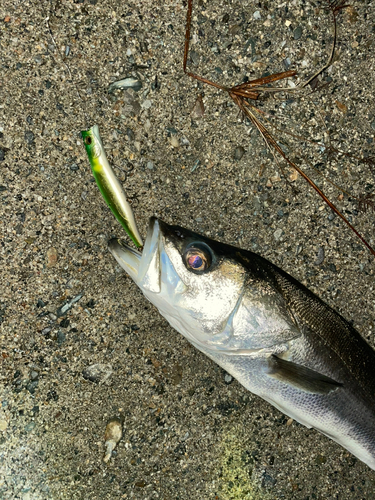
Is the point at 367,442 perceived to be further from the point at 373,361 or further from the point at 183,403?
the point at 183,403

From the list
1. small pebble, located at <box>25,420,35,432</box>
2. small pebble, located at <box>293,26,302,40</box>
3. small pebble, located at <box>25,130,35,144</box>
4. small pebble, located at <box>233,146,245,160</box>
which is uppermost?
small pebble, located at <box>293,26,302,40</box>

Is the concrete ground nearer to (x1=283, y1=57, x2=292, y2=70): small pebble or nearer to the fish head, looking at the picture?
(x1=283, y1=57, x2=292, y2=70): small pebble

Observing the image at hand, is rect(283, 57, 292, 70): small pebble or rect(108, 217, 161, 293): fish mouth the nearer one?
rect(108, 217, 161, 293): fish mouth

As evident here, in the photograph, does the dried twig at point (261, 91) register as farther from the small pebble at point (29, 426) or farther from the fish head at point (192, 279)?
the small pebble at point (29, 426)

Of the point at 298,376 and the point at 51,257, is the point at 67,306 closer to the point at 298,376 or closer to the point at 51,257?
the point at 51,257

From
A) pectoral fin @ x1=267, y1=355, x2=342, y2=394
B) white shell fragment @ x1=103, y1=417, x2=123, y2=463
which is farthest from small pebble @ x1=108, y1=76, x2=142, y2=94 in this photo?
white shell fragment @ x1=103, y1=417, x2=123, y2=463

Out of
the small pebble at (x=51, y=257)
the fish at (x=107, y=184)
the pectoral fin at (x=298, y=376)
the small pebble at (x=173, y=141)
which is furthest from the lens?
the small pebble at (x=173, y=141)

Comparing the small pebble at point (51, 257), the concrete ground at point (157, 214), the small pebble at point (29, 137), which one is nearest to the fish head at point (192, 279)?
the concrete ground at point (157, 214)

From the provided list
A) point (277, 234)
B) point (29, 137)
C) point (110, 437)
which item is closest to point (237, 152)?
point (277, 234)
